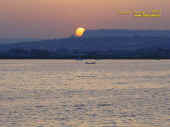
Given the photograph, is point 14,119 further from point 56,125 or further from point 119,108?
point 119,108

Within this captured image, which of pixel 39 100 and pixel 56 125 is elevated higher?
pixel 39 100

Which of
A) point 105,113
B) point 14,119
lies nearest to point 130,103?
point 105,113

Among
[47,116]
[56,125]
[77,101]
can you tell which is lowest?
[56,125]

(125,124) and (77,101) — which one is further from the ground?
(77,101)

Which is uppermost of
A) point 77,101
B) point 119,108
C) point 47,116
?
point 77,101

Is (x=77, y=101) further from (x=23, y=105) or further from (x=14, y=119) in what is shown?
(x=14, y=119)

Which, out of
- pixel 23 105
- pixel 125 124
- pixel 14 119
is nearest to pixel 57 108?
pixel 23 105

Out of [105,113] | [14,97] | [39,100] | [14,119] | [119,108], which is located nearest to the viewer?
[14,119]

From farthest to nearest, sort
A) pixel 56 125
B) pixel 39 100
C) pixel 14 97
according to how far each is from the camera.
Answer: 1. pixel 14 97
2. pixel 39 100
3. pixel 56 125

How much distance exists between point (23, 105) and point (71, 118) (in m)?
8.58

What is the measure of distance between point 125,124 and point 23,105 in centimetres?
1257

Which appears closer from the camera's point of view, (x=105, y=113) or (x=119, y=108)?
(x=105, y=113)

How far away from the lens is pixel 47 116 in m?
32.8

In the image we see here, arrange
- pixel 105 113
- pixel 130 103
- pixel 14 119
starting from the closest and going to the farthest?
pixel 14 119 → pixel 105 113 → pixel 130 103
